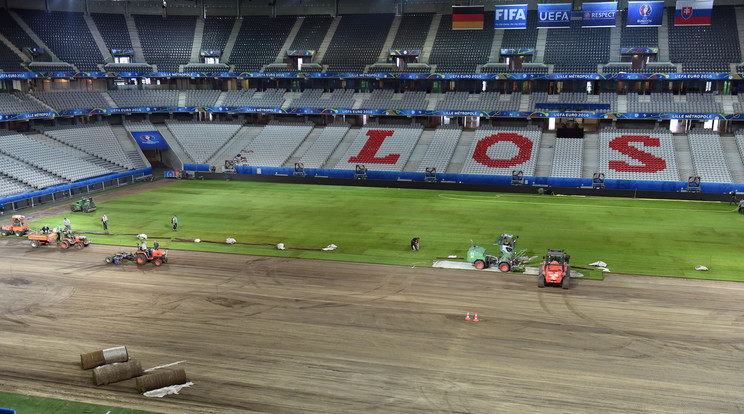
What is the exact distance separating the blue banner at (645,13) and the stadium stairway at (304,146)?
3633cm

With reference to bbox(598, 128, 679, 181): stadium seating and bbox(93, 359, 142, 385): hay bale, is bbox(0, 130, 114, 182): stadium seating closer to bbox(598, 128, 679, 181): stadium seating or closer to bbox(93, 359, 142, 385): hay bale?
bbox(93, 359, 142, 385): hay bale

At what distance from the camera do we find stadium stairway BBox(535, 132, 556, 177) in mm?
58263

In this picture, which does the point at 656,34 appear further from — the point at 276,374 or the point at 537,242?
the point at 276,374

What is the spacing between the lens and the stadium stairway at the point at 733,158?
2095 inches

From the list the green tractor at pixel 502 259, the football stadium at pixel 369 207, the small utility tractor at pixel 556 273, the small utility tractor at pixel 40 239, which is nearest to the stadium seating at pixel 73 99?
the football stadium at pixel 369 207

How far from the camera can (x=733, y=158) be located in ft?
184

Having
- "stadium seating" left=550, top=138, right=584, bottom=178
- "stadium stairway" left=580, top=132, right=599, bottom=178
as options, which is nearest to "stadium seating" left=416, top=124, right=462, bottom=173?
"stadium seating" left=550, top=138, right=584, bottom=178

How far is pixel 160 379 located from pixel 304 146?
169 ft

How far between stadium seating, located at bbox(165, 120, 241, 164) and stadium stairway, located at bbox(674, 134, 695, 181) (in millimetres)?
50928

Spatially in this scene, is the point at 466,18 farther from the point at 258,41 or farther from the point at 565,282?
the point at 565,282

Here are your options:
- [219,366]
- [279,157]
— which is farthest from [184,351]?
[279,157]

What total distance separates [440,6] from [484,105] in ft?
60.0

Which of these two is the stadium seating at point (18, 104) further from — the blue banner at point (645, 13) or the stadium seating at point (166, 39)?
the blue banner at point (645, 13)

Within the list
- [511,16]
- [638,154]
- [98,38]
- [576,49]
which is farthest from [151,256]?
[576,49]
